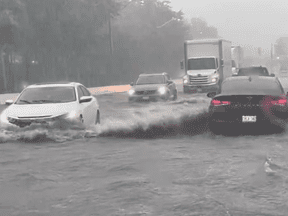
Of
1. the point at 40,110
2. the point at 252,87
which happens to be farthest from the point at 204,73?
the point at 40,110

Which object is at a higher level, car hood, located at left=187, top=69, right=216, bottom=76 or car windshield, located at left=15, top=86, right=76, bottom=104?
car windshield, located at left=15, top=86, right=76, bottom=104

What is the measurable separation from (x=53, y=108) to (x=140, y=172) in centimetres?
504

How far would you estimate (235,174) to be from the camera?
8.52 m

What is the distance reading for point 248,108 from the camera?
1238cm

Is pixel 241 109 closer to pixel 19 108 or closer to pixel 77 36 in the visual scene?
pixel 19 108

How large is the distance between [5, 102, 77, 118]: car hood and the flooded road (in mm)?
360

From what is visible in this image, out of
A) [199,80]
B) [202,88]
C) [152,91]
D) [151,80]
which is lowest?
[202,88]

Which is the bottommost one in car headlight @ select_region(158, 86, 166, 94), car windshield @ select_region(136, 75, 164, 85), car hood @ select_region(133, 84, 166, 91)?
car headlight @ select_region(158, 86, 166, 94)

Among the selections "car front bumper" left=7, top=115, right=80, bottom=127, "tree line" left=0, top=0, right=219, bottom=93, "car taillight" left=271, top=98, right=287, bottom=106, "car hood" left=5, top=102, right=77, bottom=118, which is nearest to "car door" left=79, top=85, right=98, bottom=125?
"car hood" left=5, top=102, right=77, bottom=118

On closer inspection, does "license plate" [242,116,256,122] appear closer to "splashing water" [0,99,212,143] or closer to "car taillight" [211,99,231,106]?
"car taillight" [211,99,231,106]

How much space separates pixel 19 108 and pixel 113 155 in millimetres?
3738

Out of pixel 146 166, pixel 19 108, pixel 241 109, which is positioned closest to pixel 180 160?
pixel 146 166

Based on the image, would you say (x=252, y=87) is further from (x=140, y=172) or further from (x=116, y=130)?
(x=140, y=172)

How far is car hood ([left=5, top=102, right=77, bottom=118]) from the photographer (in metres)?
13.1
